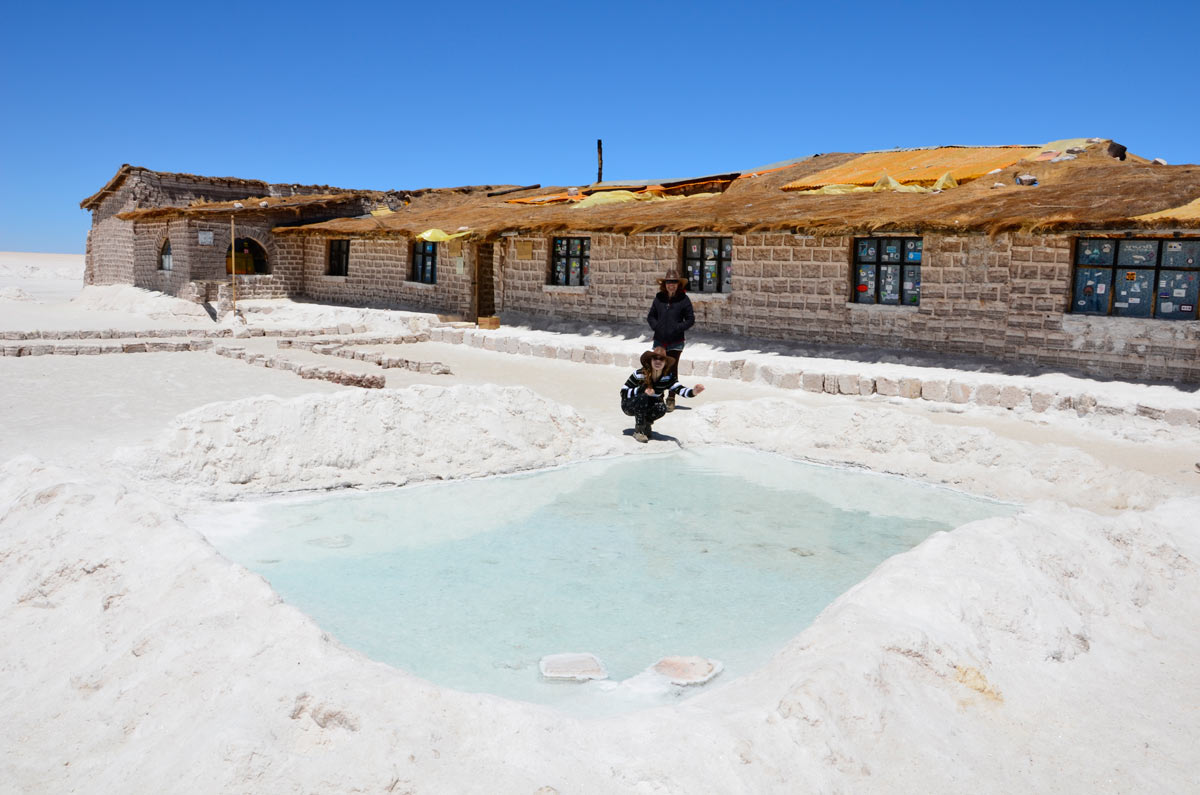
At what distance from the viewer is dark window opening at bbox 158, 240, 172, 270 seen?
2788 cm

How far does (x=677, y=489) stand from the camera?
8016 millimetres

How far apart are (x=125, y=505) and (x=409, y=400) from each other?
310 centimetres

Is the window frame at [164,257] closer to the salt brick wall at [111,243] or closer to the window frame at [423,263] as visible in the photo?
the salt brick wall at [111,243]

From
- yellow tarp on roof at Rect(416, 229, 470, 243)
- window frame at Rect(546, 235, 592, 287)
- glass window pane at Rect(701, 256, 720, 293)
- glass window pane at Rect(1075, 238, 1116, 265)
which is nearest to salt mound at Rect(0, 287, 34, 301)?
yellow tarp on roof at Rect(416, 229, 470, 243)

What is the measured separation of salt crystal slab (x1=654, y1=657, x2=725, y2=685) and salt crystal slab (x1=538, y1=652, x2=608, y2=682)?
284mm

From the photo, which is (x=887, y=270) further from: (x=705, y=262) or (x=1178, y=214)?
(x=1178, y=214)

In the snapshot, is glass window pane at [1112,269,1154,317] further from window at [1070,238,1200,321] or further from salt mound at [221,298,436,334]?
salt mound at [221,298,436,334]

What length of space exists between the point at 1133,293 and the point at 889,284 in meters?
3.42

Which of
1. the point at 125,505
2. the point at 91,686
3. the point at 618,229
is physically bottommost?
the point at 91,686

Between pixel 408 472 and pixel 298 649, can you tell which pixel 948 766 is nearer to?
pixel 298 649

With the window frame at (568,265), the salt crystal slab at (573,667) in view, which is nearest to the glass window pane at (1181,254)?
the window frame at (568,265)

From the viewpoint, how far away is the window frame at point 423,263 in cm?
2353

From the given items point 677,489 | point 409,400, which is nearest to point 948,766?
point 677,489

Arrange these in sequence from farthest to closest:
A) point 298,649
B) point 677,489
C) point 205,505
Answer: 1. point 677,489
2. point 205,505
3. point 298,649
